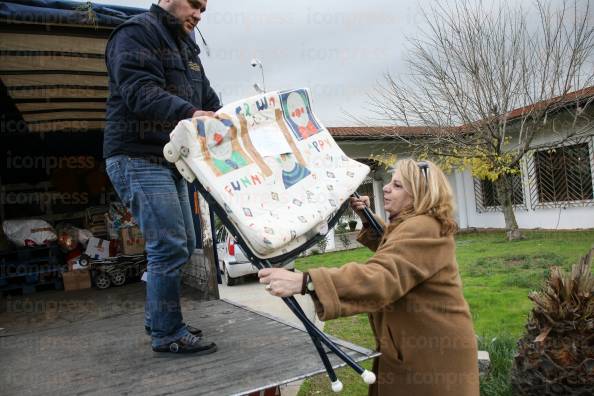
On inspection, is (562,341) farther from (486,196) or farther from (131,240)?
(486,196)

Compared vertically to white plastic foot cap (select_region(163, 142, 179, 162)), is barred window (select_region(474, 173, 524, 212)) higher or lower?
lower

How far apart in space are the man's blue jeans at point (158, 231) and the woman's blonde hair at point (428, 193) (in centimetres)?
121

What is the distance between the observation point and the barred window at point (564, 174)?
40.7 ft

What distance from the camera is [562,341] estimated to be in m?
2.90

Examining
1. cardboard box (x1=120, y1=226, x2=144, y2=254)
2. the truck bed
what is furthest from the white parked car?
the truck bed

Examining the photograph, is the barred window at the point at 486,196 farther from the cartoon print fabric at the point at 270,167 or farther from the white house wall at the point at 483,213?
the cartoon print fabric at the point at 270,167

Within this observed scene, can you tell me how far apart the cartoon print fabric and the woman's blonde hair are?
0.73 feet

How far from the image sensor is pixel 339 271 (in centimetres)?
173

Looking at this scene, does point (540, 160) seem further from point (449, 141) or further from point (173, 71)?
point (173, 71)

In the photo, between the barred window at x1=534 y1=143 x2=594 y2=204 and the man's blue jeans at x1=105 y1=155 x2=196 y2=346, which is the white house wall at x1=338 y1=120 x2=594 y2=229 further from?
Answer: the man's blue jeans at x1=105 y1=155 x2=196 y2=346

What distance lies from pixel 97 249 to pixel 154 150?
15.1 ft

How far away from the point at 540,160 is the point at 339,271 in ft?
44.8

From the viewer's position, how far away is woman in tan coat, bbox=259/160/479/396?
6.18 feet

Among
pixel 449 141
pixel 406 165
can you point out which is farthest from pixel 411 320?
pixel 449 141
